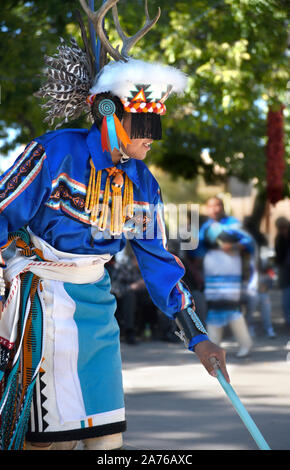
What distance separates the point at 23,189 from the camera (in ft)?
9.39

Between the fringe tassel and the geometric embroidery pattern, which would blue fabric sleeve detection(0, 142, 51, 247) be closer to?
the geometric embroidery pattern

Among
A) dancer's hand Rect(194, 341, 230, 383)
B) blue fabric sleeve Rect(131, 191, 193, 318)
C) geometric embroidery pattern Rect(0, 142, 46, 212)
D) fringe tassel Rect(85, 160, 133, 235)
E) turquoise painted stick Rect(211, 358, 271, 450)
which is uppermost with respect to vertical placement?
geometric embroidery pattern Rect(0, 142, 46, 212)

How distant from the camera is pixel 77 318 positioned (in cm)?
298

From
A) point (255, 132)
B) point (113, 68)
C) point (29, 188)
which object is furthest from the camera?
point (255, 132)

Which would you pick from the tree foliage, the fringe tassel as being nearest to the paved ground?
the fringe tassel

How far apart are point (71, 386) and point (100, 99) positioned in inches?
44.6

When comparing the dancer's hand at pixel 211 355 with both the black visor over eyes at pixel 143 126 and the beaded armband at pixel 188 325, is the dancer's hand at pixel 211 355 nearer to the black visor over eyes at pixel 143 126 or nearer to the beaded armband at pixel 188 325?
the beaded armband at pixel 188 325

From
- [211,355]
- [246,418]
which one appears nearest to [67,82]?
[211,355]

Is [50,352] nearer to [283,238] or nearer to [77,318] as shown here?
[77,318]

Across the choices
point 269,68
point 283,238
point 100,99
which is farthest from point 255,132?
point 100,99

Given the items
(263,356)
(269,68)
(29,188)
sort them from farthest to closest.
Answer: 1. (269,68)
2. (263,356)
3. (29,188)

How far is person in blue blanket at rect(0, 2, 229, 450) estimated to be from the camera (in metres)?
2.91

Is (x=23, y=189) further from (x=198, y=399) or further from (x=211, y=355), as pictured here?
(x=198, y=399)
